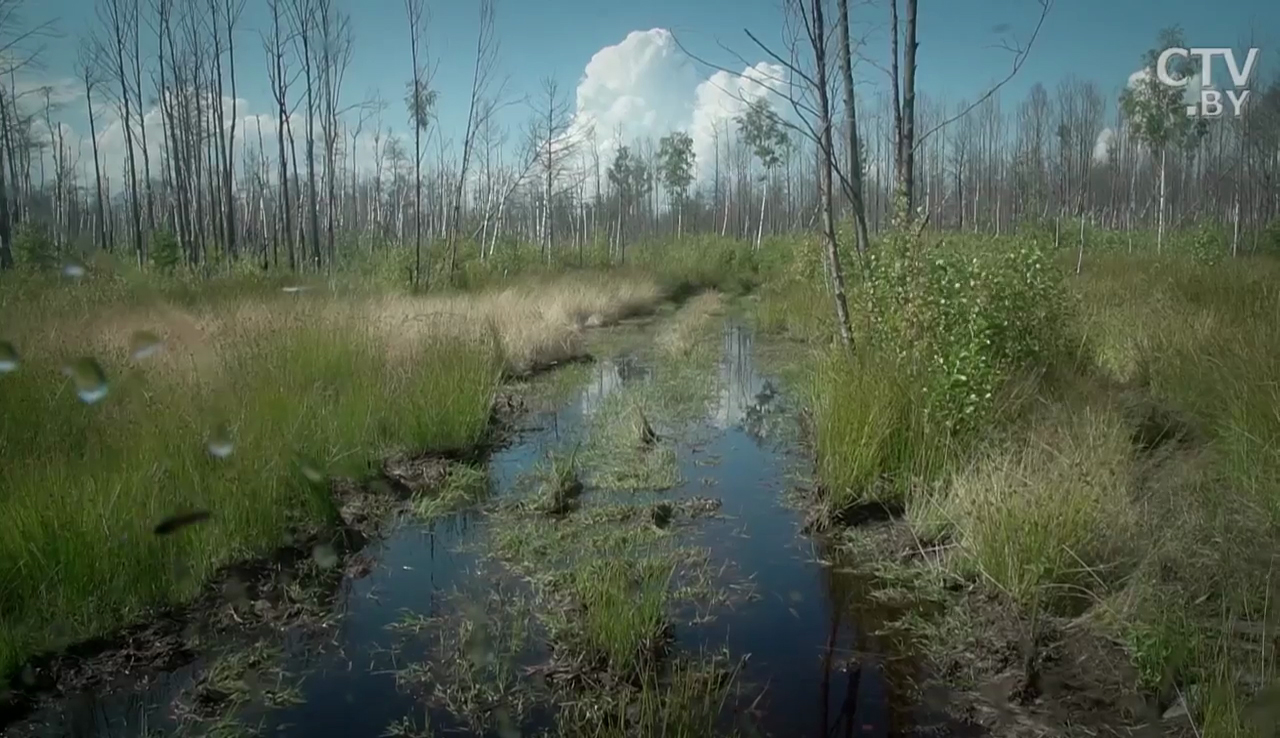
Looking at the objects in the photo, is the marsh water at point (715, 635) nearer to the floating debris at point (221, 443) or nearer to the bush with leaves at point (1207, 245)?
the floating debris at point (221, 443)

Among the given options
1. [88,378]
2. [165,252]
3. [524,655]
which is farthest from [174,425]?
[165,252]

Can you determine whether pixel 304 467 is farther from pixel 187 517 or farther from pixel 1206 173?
pixel 1206 173

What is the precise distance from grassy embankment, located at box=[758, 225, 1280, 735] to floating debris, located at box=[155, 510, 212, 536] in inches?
115

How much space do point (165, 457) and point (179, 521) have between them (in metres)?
0.41

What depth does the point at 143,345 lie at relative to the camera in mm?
4426

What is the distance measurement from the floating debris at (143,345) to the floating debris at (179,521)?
54.1 inches

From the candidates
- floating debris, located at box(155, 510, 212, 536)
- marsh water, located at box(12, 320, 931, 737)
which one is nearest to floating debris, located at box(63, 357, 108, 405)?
floating debris, located at box(155, 510, 212, 536)

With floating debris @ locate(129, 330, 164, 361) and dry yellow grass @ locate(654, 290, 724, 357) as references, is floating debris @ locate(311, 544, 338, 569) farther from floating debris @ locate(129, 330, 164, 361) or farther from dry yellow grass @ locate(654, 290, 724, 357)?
dry yellow grass @ locate(654, 290, 724, 357)

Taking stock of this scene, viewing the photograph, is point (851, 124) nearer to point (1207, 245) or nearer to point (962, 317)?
point (962, 317)

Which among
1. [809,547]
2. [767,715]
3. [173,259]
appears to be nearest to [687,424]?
[809,547]

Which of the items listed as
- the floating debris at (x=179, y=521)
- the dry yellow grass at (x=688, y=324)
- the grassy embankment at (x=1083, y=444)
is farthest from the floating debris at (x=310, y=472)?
the dry yellow grass at (x=688, y=324)

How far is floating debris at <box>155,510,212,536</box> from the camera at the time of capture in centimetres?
329

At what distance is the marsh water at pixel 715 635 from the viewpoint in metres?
2.60

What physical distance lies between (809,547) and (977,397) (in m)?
1.12
